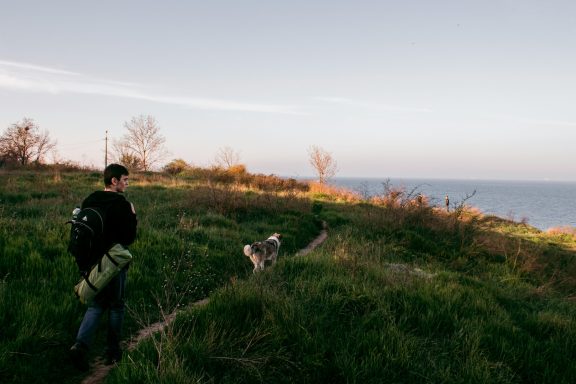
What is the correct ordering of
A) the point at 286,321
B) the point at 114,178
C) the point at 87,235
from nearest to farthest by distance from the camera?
the point at 87,235, the point at 114,178, the point at 286,321

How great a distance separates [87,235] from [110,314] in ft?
3.59

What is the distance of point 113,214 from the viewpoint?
4520 millimetres

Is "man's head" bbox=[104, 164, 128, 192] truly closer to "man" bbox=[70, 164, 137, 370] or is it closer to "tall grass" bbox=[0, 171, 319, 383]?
"man" bbox=[70, 164, 137, 370]

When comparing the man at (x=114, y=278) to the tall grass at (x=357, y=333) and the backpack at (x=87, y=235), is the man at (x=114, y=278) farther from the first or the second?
the tall grass at (x=357, y=333)

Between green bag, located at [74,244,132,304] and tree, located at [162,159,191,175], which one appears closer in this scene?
green bag, located at [74,244,132,304]

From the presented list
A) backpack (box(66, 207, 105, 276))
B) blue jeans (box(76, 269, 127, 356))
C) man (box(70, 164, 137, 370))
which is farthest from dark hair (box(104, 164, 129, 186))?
blue jeans (box(76, 269, 127, 356))

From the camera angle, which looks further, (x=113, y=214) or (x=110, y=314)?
(x=110, y=314)

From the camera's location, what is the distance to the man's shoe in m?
4.35

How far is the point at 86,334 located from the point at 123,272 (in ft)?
2.67

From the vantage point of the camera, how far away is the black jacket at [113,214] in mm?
4492

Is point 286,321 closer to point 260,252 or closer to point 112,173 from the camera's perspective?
point 112,173

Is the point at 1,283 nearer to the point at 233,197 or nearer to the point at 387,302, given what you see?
the point at 387,302

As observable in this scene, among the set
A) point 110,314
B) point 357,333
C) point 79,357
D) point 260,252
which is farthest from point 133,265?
point 357,333

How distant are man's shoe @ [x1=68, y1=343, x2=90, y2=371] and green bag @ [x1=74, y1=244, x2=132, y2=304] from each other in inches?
21.3
